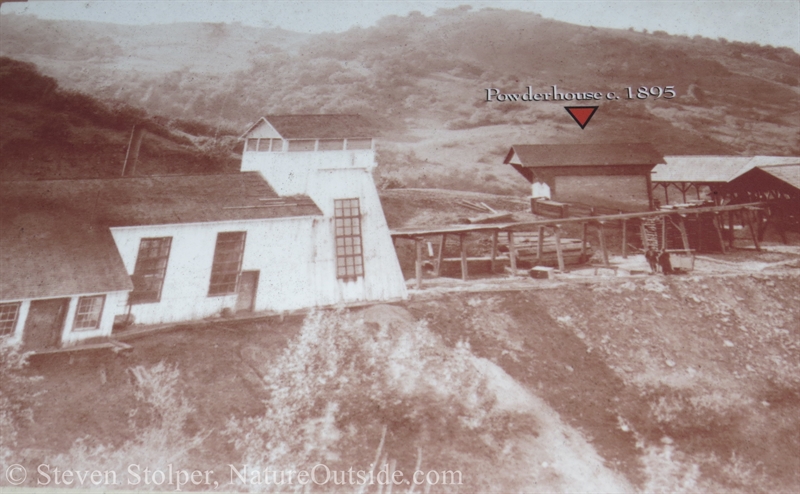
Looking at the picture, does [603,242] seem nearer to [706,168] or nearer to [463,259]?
[463,259]

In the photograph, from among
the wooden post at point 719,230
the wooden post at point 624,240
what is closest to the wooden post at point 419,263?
the wooden post at point 624,240

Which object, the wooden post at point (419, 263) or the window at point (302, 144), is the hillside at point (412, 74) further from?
the wooden post at point (419, 263)

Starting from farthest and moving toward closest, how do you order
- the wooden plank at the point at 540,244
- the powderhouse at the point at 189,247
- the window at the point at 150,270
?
1. the wooden plank at the point at 540,244
2. the window at the point at 150,270
3. the powderhouse at the point at 189,247

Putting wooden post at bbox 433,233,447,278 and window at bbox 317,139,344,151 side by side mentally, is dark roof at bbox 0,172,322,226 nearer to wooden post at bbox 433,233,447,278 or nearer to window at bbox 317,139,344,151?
window at bbox 317,139,344,151

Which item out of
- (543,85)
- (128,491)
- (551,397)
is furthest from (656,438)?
(128,491)

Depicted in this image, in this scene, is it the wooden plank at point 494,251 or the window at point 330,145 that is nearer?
the window at point 330,145

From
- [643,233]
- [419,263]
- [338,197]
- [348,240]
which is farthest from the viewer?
[643,233]

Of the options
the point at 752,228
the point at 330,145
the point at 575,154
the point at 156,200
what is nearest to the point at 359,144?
the point at 330,145
